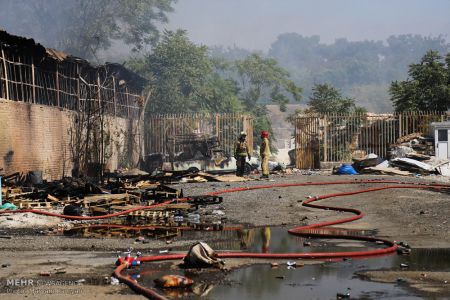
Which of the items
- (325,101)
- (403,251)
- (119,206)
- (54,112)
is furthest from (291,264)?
(325,101)

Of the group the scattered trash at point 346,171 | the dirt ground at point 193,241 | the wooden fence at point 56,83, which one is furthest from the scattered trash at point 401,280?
the scattered trash at point 346,171

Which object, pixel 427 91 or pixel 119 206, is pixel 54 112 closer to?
pixel 119 206

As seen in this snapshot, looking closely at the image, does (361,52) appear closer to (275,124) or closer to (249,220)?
(275,124)

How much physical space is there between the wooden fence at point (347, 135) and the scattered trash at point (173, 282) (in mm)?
22053

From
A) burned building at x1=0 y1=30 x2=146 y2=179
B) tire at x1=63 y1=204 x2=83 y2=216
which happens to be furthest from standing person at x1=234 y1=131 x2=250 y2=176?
tire at x1=63 y1=204 x2=83 y2=216

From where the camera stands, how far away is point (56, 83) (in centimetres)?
2288

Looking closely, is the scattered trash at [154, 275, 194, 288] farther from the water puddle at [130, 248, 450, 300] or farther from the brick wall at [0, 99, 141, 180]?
the brick wall at [0, 99, 141, 180]

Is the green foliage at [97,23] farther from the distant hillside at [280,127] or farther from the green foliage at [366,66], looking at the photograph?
the green foliage at [366,66]

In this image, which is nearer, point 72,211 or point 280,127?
point 72,211

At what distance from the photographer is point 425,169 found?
23.2m

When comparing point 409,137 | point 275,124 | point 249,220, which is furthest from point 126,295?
point 275,124

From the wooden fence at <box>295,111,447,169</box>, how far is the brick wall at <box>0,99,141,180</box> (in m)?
10.7

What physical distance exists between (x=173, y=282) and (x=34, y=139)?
14.5 meters

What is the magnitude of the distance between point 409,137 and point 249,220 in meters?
15.8
